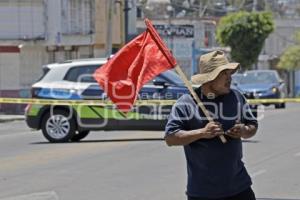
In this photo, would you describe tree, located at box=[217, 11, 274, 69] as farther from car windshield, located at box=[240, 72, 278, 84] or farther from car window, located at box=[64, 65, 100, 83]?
car window, located at box=[64, 65, 100, 83]

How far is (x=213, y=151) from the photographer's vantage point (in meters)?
5.71

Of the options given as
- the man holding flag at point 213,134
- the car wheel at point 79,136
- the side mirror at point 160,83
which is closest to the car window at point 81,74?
the car wheel at point 79,136

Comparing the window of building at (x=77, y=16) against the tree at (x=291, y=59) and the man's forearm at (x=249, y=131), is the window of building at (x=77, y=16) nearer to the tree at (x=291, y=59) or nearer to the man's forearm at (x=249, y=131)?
the tree at (x=291, y=59)

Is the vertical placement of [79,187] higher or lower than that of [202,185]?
lower

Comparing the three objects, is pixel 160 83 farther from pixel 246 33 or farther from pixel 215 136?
pixel 246 33

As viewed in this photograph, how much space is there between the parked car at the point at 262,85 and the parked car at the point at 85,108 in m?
15.3

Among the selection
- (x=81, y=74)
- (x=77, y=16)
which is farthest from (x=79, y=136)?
(x=77, y=16)

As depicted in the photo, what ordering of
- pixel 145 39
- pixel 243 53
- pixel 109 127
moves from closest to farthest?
pixel 145 39
pixel 109 127
pixel 243 53

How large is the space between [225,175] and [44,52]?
36635 millimetres

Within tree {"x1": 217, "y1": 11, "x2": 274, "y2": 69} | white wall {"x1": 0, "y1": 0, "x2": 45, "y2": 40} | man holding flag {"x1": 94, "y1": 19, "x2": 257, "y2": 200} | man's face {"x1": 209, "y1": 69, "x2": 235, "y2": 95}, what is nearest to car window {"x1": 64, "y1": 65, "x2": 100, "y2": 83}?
man holding flag {"x1": 94, "y1": 19, "x2": 257, "y2": 200}

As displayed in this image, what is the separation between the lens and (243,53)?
206ft

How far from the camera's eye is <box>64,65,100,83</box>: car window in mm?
18795

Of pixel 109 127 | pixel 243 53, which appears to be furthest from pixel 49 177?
pixel 243 53

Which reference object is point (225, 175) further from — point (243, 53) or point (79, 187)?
point (243, 53)
